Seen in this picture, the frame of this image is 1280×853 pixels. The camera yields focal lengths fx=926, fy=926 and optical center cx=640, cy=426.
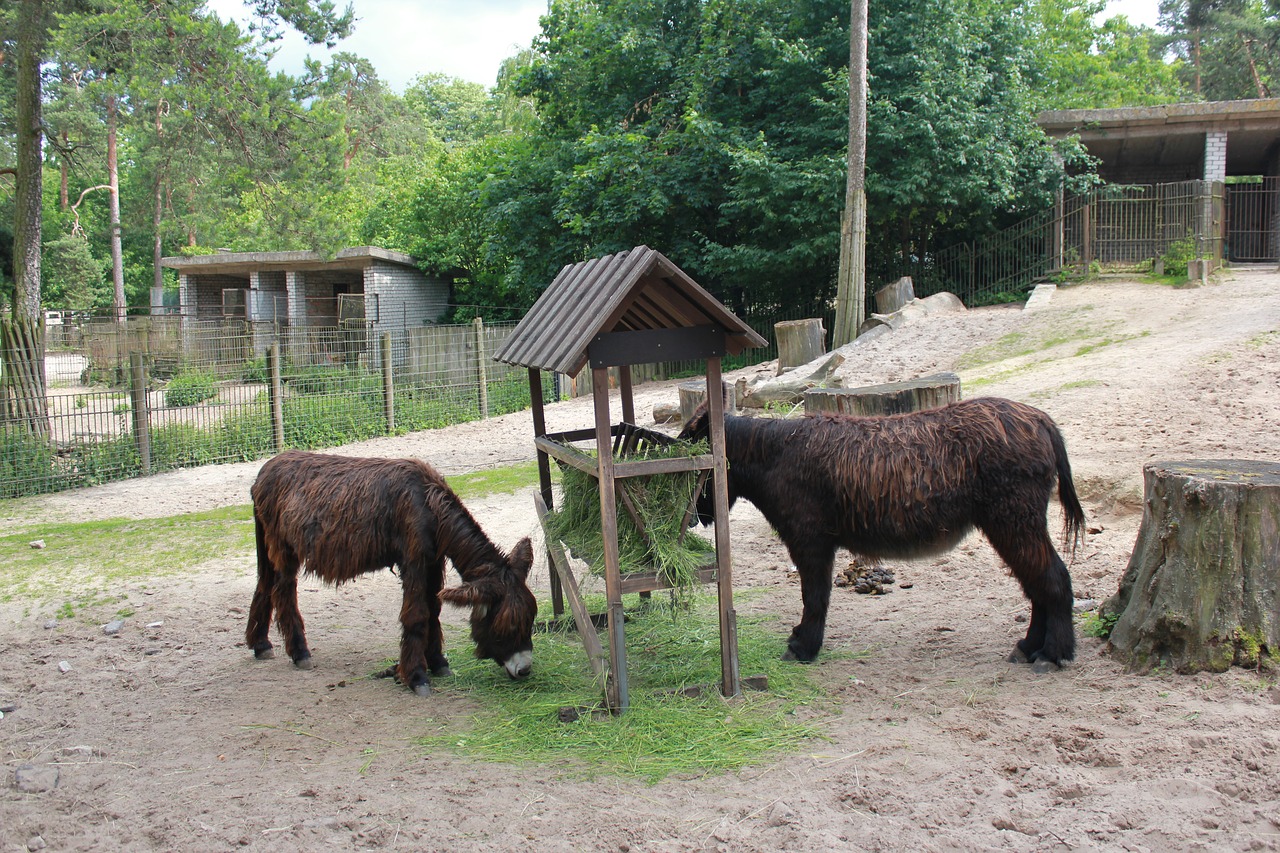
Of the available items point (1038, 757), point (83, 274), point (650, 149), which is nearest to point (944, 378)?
point (1038, 757)

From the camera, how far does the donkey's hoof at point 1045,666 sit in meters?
4.50

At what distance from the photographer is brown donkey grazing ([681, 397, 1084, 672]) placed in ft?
15.0

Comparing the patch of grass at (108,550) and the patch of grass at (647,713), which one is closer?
the patch of grass at (647,713)

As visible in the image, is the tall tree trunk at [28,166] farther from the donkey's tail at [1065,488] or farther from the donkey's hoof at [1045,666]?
the donkey's hoof at [1045,666]

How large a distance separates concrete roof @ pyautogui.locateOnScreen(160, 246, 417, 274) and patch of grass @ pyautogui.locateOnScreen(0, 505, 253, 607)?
14.6 metres

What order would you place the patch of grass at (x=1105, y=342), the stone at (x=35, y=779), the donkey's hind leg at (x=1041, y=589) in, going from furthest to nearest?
the patch of grass at (x=1105, y=342)
the donkey's hind leg at (x=1041, y=589)
the stone at (x=35, y=779)

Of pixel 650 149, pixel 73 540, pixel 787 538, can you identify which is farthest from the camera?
pixel 650 149

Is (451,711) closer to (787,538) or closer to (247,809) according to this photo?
(247,809)

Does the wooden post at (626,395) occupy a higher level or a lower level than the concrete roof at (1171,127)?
lower

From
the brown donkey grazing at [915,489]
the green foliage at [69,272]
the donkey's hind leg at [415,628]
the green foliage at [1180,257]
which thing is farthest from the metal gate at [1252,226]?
the green foliage at [69,272]

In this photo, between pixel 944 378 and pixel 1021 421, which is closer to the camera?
pixel 1021 421

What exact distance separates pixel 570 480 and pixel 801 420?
133 centimetres

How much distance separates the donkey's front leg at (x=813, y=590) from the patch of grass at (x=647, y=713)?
15cm

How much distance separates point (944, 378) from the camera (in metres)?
7.27
